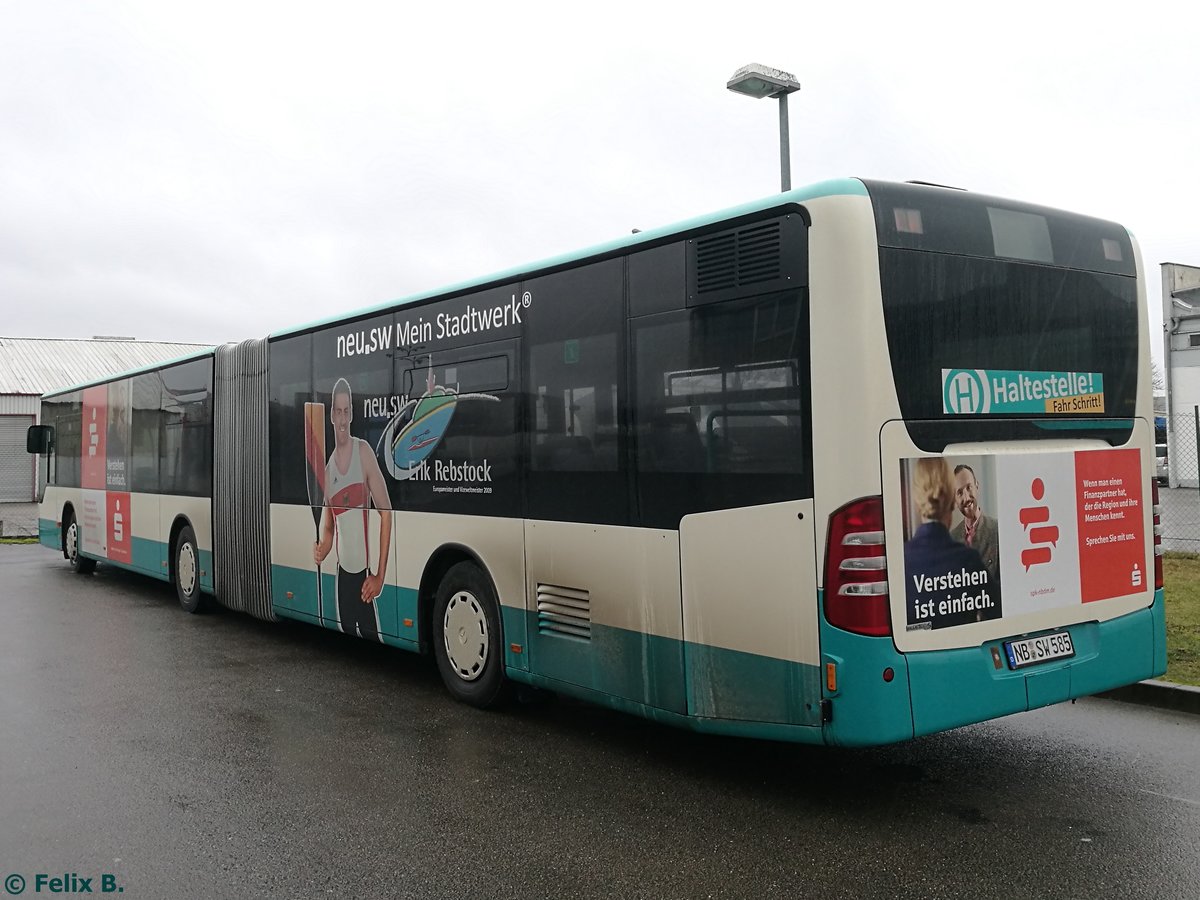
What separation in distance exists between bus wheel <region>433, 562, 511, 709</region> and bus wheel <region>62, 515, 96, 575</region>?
1108 centimetres

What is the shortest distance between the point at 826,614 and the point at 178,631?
27.1 feet

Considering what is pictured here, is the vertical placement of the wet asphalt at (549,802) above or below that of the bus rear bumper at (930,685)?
below

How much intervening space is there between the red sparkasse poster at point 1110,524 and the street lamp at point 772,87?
688 centimetres

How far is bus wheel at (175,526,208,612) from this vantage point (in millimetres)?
11922

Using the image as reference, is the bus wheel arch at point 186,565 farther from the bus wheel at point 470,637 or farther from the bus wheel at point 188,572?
the bus wheel at point 470,637

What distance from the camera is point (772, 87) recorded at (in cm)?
1181

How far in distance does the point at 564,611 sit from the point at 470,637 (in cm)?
123

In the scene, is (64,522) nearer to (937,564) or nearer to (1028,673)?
(937,564)

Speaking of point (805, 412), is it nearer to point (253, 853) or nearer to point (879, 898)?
point (879, 898)

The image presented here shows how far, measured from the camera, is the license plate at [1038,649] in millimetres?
5117

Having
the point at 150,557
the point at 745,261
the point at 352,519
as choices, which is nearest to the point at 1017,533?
the point at 745,261

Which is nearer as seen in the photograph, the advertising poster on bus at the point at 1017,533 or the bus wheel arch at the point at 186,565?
the advertising poster on bus at the point at 1017,533

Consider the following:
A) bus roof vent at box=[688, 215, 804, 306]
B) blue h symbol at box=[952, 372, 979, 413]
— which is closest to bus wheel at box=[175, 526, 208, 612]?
bus roof vent at box=[688, 215, 804, 306]

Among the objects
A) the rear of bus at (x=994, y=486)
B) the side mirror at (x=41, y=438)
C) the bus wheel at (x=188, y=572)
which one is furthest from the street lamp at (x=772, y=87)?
the side mirror at (x=41, y=438)
